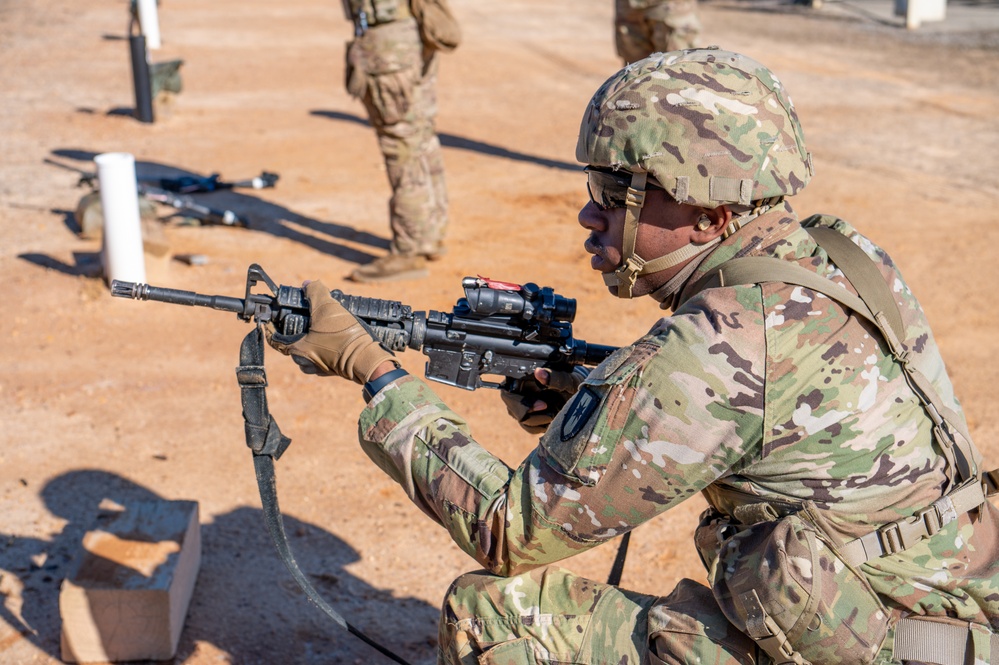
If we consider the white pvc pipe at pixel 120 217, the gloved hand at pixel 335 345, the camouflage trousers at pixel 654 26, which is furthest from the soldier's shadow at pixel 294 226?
the gloved hand at pixel 335 345

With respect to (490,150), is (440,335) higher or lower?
higher

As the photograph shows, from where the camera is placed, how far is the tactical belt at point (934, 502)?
227 centimetres

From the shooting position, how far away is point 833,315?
7.42 feet

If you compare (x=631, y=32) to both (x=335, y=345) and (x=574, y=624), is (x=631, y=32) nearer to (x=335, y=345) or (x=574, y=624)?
(x=335, y=345)

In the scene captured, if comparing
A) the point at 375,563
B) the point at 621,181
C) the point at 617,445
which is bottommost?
the point at 375,563

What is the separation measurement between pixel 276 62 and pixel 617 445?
1466 cm

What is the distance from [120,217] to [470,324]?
4.35m

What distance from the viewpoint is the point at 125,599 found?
3.53 m

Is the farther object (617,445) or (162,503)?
(162,503)

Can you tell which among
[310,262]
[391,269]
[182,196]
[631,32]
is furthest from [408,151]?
[631,32]

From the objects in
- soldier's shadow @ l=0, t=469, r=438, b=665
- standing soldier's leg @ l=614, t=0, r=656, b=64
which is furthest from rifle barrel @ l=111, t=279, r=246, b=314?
standing soldier's leg @ l=614, t=0, r=656, b=64

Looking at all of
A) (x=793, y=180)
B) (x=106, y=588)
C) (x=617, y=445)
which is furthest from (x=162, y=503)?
(x=793, y=180)

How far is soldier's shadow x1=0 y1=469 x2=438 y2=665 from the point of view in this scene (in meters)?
3.75

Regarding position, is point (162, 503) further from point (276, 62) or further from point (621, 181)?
point (276, 62)
